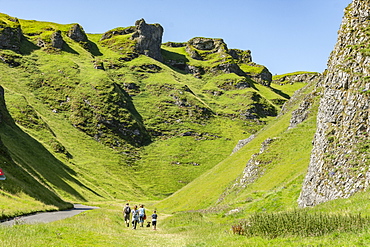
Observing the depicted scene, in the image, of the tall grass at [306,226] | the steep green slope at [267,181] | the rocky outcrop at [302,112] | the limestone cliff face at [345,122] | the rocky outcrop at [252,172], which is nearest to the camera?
the tall grass at [306,226]

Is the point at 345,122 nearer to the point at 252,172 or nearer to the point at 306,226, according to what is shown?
the point at 306,226

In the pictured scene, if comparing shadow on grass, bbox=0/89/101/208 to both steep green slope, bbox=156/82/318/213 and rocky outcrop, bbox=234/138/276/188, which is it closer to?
steep green slope, bbox=156/82/318/213

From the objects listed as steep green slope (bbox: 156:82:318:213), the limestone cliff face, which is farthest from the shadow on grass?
the limestone cliff face

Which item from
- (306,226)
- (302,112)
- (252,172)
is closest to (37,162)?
(252,172)

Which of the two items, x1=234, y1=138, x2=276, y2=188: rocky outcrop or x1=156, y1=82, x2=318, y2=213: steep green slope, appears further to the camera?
x1=234, y1=138, x2=276, y2=188: rocky outcrop

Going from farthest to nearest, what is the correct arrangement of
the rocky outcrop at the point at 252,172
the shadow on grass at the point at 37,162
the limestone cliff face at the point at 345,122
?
the shadow on grass at the point at 37,162 → the rocky outcrop at the point at 252,172 → the limestone cliff face at the point at 345,122

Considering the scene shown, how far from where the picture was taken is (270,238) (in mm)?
17281

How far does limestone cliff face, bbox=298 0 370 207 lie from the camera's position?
87.9 feet

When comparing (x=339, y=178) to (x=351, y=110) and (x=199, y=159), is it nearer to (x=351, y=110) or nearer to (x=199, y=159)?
(x=351, y=110)

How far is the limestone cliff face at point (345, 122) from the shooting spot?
2680 centimetres

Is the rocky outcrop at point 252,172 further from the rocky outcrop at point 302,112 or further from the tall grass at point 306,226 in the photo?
the tall grass at point 306,226

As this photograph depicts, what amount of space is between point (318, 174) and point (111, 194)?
111145 mm

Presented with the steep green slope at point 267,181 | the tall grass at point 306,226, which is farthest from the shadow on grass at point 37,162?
the tall grass at point 306,226

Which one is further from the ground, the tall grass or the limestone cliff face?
the limestone cliff face
